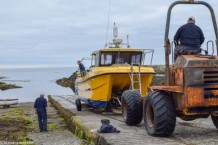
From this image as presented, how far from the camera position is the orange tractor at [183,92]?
8.10 meters

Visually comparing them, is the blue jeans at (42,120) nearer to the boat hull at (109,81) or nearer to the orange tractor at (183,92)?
the boat hull at (109,81)

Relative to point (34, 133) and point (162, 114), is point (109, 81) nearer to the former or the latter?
point (34, 133)

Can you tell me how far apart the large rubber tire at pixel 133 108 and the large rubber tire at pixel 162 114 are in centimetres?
193

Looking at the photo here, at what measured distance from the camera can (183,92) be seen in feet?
26.9

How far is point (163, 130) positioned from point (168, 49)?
1.72 metres

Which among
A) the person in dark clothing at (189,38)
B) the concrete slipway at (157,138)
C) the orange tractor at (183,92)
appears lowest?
the concrete slipway at (157,138)

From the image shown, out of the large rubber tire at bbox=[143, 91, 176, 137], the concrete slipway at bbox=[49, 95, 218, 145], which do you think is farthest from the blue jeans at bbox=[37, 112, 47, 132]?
the large rubber tire at bbox=[143, 91, 176, 137]

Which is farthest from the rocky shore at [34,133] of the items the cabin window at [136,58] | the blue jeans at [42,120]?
the cabin window at [136,58]

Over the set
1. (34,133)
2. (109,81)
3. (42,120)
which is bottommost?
(34,133)

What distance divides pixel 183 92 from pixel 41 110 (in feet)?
26.9

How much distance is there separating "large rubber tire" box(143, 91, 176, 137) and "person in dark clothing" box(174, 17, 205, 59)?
1043 mm

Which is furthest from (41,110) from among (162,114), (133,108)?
(162,114)

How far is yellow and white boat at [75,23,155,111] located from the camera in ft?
52.4

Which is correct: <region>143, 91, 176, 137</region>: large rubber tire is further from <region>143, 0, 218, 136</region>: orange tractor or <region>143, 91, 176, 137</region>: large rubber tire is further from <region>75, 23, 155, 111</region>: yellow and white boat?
<region>75, 23, 155, 111</region>: yellow and white boat
